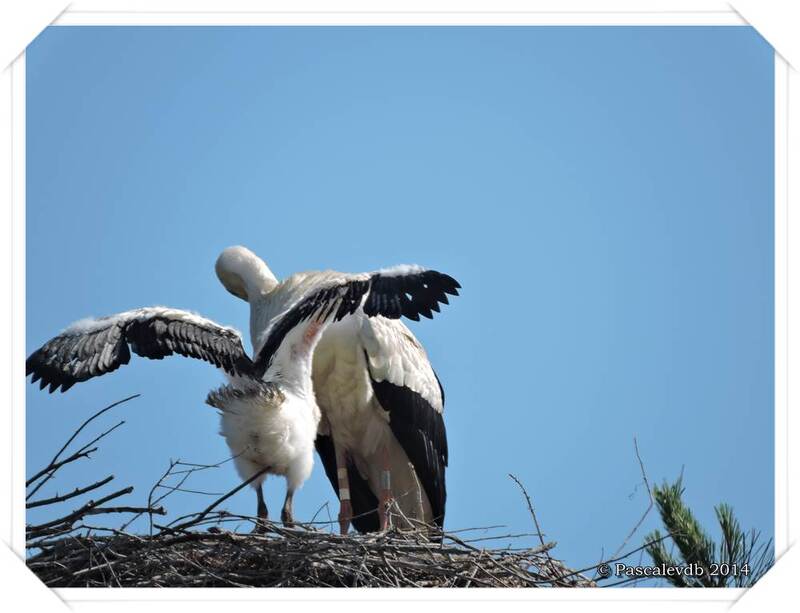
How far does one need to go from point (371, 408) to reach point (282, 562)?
5.24 feet

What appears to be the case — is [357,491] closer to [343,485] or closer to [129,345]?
[343,485]

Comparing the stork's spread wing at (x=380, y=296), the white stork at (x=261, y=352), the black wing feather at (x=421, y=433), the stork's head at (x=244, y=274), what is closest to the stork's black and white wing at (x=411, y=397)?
the black wing feather at (x=421, y=433)

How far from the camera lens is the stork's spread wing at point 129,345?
506cm

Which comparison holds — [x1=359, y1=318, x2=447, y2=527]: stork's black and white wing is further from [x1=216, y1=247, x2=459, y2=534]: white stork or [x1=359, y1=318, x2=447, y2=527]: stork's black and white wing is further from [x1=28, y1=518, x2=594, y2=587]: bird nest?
[x1=28, y1=518, x2=594, y2=587]: bird nest

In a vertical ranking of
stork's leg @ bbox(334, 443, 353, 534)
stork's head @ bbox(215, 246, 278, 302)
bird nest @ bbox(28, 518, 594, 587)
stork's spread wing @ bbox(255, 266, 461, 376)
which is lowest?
bird nest @ bbox(28, 518, 594, 587)

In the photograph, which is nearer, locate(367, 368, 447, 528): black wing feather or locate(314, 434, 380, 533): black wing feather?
locate(367, 368, 447, 528): black wing feather

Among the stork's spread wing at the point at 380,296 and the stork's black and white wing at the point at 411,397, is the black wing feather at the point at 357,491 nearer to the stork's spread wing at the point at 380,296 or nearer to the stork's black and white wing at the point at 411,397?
the stork's black and white wing at the point at 411,397

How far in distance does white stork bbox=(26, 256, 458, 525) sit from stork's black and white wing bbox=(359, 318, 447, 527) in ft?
2.50

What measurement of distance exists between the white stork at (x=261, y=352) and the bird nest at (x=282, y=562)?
306 mm

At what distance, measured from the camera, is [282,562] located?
4.77m

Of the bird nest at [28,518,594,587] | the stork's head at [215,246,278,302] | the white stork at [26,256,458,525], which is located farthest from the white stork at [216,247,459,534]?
the bird nest at [28,518,594,587]

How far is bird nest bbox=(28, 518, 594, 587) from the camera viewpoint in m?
4.70
